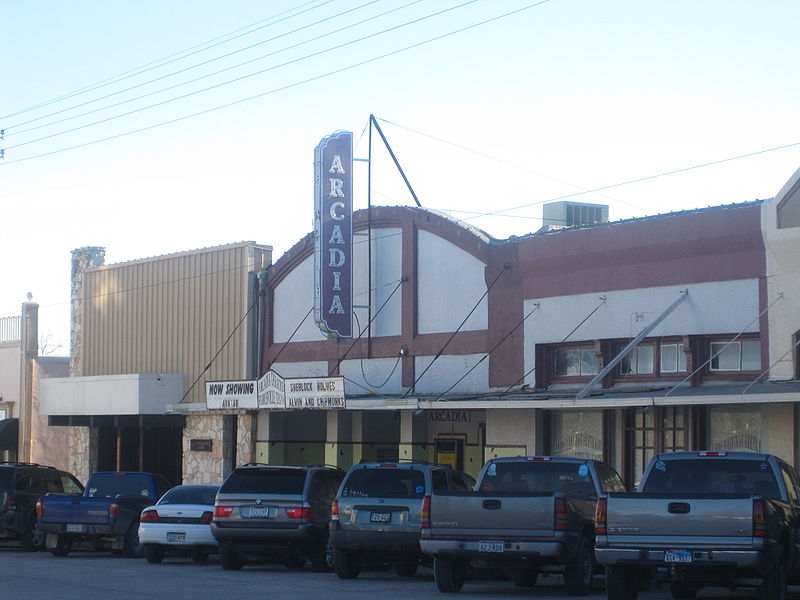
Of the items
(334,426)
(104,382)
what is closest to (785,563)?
(334,426)

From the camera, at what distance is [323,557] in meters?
19.1

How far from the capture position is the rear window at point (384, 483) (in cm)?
1792

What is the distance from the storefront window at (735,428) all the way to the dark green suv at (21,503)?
472 inches

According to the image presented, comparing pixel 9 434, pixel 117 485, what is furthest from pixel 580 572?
pixel 9 434

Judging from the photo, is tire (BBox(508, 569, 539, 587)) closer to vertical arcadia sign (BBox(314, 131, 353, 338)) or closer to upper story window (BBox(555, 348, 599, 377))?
upper story window (BBox(555, 348, 599, 377))

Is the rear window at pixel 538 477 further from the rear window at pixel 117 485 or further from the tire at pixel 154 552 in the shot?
the rear window at pixel 117 485

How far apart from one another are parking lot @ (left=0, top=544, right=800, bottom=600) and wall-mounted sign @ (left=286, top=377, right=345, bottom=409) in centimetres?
586

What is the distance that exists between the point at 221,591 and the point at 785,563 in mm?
6421

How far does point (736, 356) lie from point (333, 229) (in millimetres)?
9501

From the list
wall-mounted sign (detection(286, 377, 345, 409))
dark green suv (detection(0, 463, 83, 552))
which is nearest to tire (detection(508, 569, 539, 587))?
wall-mounted sign (detection(286, 377, 345, 409))

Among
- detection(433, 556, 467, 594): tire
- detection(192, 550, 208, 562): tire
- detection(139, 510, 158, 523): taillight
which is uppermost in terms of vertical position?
detection(139, 510, 158, 523): taillight

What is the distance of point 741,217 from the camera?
70.8 ft

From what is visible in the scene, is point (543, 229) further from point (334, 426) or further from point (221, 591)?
point (221, 591)

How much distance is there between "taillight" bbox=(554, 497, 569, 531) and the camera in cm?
1498
